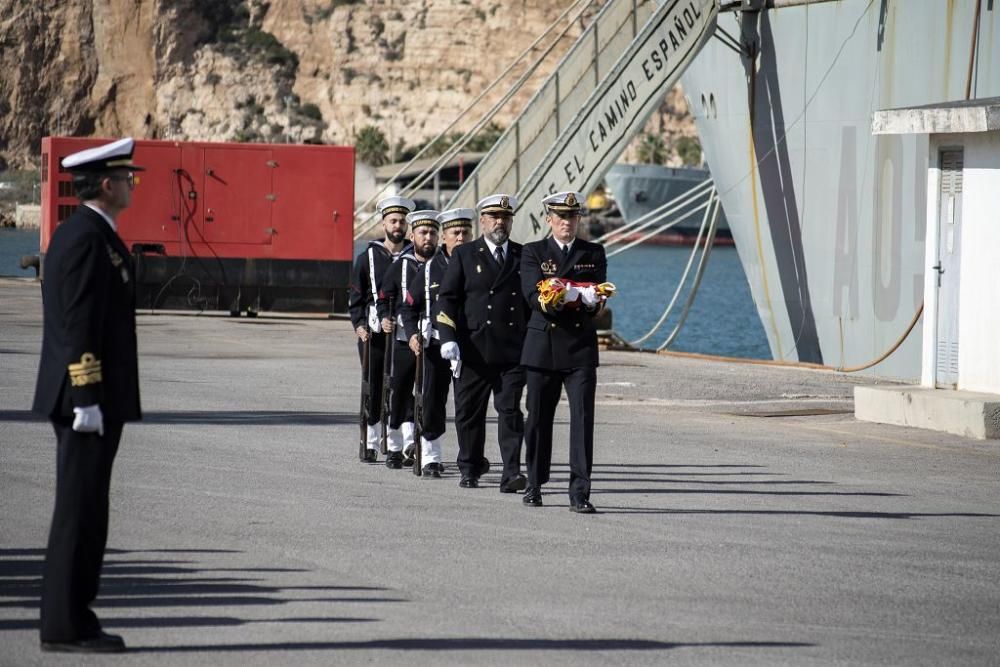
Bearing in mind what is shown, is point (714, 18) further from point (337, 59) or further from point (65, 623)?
point (337, 59)

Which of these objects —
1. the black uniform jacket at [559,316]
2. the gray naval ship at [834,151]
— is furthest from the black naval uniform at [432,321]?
the gray naval ship at [834,151]

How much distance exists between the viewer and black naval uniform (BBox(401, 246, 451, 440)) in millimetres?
11406

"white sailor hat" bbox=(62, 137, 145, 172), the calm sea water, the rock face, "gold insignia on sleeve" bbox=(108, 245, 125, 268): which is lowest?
the calm sea water

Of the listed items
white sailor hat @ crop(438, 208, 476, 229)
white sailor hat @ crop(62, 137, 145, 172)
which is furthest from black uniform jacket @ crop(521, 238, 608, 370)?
white sailor hat @ crop(62, 137, 145, 172)

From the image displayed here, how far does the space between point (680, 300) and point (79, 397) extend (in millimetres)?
70150

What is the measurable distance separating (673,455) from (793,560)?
4.26 metres

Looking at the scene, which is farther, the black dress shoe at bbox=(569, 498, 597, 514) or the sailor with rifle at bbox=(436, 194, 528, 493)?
the sailor with rifle at bbox=(436, 194, 528, 493)

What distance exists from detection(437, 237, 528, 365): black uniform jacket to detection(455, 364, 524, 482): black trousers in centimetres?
10

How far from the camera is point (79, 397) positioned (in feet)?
20.4

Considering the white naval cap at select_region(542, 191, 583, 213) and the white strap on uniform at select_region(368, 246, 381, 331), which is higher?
the white naval cap at select_region(542, 191, 583, 213)

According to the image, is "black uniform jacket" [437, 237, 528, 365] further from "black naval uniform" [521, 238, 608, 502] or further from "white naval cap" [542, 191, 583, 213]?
"white naval cap" [542, 191, 583, 213]

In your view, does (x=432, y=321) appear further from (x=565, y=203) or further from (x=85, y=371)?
(x=85, y=371)

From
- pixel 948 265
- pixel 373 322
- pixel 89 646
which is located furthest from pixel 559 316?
pixel 948 265

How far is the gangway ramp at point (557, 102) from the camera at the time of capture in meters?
24.2
